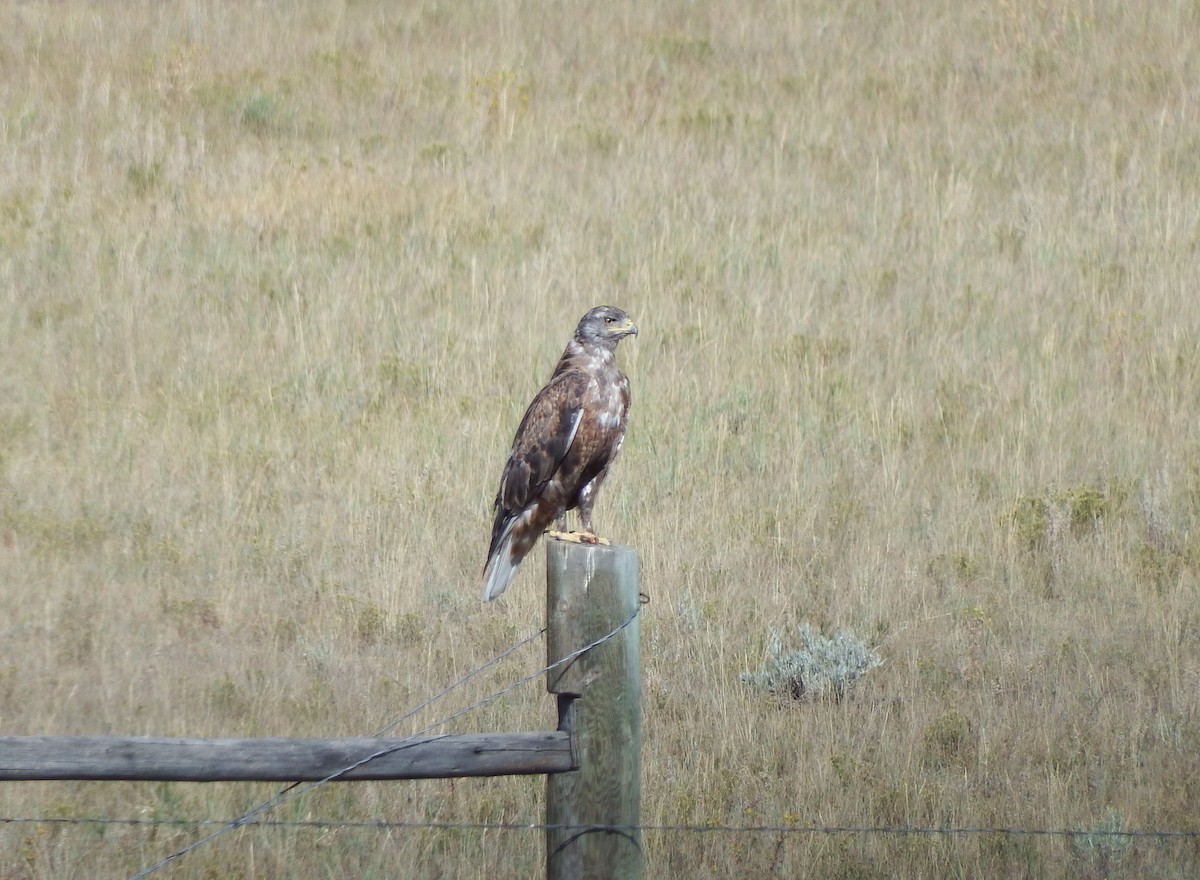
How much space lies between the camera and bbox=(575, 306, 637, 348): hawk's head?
5746mm

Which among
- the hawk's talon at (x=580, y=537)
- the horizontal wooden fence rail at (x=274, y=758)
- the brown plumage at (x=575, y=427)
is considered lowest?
the horizontal wooden fence rail at (x=274, y=758)

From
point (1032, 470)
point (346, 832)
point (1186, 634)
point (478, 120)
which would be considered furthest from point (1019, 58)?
point (346, 832)

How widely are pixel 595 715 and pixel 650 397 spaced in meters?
5.92

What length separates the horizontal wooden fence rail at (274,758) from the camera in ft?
9.89

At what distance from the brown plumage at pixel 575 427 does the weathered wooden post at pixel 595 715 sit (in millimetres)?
2223

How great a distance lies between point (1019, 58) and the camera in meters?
15.7

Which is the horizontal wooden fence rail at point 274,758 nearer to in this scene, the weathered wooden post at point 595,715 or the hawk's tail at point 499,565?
the weathered wooden post at point 595,715

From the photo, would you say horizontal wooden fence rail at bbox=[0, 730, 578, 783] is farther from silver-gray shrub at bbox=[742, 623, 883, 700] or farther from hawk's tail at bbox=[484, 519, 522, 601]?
hawk's tail at bbox=[484, 519, 522, 601]

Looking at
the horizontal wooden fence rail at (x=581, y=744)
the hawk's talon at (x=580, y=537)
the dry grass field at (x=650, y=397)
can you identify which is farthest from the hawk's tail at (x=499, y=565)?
the horizontal wooden fence rail at (x=581, y=744)

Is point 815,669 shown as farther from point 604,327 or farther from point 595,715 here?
point 595,715

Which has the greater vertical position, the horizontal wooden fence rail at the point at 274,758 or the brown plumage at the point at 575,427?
the brown plumage at the point at 575,427

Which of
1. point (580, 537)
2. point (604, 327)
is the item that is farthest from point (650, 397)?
point (580, 537)

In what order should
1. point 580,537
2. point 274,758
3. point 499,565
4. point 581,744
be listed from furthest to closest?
point 499,565
point 580,537
point 581,744
point 274,758

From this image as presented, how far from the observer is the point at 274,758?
10.1ft
